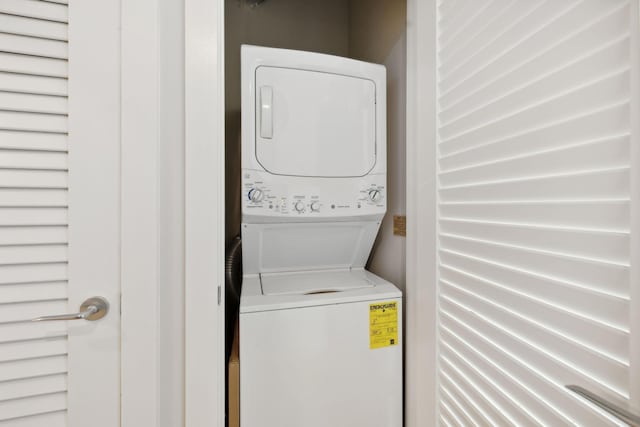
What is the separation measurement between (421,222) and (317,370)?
0.72 m

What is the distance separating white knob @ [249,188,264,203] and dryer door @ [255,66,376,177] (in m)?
0.10

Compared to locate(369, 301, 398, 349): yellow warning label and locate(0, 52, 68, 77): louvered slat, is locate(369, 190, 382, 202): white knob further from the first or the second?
locate(0, 52, 68, 77): louvered slat

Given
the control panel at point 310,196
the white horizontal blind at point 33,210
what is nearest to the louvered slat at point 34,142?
the white horizontal blind at point 33,210

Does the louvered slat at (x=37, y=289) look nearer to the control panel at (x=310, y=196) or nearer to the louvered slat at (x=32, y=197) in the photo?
the louvered slat at (x=32, y=197)

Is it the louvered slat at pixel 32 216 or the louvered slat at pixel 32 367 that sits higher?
the louvered slat at pixel 32 216

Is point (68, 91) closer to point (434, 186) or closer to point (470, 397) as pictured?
point (434, 186)

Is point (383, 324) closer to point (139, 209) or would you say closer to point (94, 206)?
point (139, 209)

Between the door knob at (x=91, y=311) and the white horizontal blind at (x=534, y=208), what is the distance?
1.07 metres

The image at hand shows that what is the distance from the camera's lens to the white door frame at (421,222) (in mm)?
1038

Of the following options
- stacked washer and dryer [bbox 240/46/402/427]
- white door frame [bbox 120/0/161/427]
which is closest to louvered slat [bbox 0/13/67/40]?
white door frame [bbox 120/0/161/427]

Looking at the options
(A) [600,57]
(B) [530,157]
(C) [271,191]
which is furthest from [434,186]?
(C) [271,191]

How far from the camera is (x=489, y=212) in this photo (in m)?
0.79

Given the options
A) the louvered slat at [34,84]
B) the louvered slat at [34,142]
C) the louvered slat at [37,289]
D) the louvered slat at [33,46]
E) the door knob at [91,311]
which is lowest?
the door knob at [91,311]

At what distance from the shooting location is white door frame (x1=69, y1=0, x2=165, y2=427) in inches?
30.5
